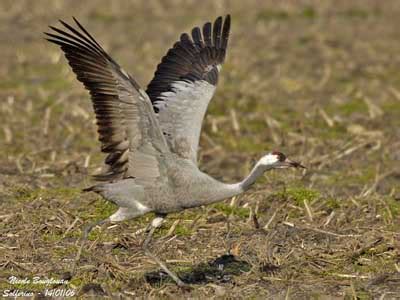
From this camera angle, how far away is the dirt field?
7.69 meters

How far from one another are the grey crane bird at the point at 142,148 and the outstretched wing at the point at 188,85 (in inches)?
0.4

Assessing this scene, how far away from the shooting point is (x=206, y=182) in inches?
295

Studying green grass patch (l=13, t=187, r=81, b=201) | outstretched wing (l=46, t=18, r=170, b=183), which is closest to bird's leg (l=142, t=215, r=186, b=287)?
outstretched wing (l=46, t=18, r=170, b=183)

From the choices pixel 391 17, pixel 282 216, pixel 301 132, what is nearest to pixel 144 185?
pixel 282 216

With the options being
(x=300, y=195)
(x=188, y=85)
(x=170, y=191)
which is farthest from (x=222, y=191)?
(x=300, y=195)

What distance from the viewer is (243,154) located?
11812 millimetres

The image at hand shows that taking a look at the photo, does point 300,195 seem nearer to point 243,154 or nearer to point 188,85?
point 188,85

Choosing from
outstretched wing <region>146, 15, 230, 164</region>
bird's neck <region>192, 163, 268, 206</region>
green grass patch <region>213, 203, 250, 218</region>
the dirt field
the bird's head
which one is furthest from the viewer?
green grass patch <region>213, 203, 250, 218</region>

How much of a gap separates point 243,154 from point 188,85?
3.30 meters

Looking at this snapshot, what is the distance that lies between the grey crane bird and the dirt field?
52 centimetres

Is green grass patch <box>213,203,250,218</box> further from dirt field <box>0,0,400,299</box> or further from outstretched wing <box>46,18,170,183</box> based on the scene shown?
outstretched wing <box>46,18,170,183</box>

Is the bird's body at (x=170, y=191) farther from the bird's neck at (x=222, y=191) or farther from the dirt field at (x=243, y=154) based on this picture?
the dirt field at (x=243, y=154)

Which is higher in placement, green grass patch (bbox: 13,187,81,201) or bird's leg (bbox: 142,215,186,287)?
bird's leg (bbox: 142,215,186,287)

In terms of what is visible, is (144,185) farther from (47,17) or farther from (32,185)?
(47,17)
